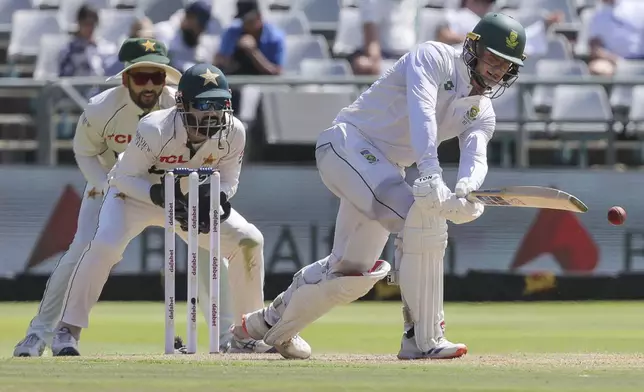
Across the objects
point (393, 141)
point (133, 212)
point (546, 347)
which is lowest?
point (546, 347)

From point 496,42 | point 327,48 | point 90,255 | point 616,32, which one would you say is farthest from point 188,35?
A: point 496,42

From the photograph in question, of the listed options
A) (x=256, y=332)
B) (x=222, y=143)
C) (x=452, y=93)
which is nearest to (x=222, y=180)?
(x=222, y=143)

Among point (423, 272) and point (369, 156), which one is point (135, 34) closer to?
point (369, 156)

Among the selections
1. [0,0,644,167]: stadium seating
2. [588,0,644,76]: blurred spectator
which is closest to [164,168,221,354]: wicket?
[0,0,644,167]: stadium seating

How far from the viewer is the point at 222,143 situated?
26.8 feet

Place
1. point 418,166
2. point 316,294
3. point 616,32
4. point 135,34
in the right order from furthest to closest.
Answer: point 616,32 → point 135,34 → point 316,294 → point 418,166

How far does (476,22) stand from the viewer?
49.5 feet

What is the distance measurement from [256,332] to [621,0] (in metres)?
8.95

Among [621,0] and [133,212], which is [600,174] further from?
[133,212]

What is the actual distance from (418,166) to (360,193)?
449 mm

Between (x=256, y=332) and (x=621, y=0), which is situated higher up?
(x=621, y=0)

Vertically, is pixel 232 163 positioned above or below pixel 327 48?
below

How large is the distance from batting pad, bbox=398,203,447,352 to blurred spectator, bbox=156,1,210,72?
7.08 m

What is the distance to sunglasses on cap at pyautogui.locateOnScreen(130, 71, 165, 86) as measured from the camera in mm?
8641
